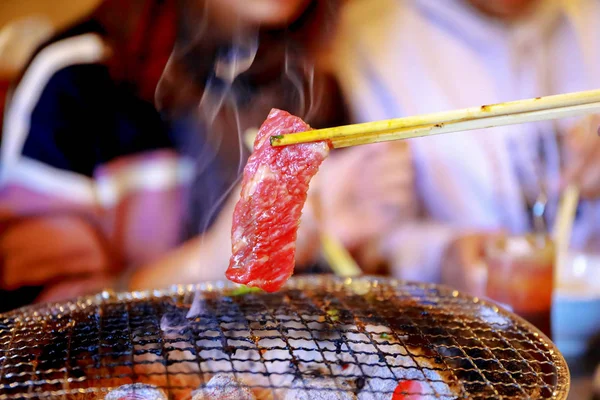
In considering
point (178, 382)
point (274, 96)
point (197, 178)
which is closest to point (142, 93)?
point (197, 178)

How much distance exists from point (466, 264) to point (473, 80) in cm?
185

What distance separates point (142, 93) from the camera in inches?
135

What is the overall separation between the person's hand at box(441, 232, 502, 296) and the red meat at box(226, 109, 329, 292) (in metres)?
1.76

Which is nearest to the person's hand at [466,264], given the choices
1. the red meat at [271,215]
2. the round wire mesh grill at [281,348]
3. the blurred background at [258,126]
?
the blurred background at [258,126]

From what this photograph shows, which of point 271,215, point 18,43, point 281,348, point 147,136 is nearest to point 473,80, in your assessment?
point 147,136

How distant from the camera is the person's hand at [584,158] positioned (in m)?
3.49

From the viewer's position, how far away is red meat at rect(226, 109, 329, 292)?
1.36 m

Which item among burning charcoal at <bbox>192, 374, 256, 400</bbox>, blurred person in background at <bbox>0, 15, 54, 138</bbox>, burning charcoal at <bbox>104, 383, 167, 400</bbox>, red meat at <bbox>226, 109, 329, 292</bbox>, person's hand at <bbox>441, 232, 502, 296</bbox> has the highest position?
blurred person in background at <bbox>0, 15, 54, 138</bbox>

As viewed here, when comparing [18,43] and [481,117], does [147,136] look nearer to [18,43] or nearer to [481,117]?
[18,43]

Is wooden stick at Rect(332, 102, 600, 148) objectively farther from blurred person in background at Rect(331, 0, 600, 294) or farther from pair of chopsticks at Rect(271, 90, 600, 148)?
blurred person in background at Rect(331, 0, 600, 294)

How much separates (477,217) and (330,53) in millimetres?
1935

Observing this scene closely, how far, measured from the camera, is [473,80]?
399cm

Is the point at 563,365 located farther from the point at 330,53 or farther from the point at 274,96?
the point at 330,53

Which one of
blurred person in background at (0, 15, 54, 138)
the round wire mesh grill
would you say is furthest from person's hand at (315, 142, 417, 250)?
blurred person in background at (0, 15, 54, 138)
